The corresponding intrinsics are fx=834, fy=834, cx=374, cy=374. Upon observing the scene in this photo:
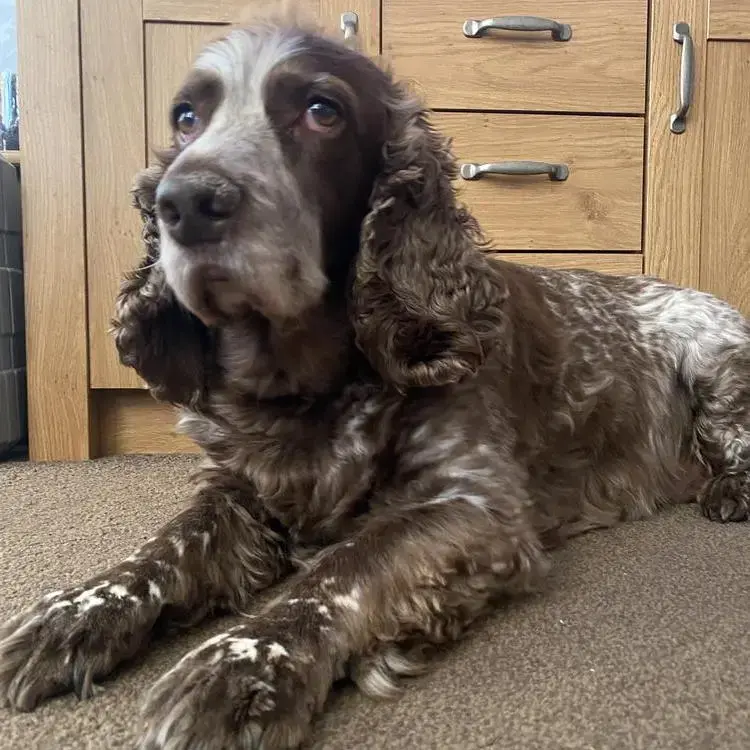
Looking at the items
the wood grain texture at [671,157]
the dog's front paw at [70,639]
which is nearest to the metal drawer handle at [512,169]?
the wood grain texture at [671,157]

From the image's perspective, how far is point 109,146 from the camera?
9.41 ft

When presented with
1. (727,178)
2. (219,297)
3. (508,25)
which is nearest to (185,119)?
(219,297)

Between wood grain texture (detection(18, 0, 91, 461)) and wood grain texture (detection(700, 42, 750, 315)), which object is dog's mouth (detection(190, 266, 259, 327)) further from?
wood grain texture (detection(700, 42, 750, 315))

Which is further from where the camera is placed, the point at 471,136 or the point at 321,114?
the point at 471,136

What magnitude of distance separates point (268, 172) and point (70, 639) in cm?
82

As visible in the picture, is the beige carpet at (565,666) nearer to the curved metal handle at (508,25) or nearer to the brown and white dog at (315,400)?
the brown and white dog at (315,400)

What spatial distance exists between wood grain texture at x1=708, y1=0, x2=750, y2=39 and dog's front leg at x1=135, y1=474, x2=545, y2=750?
2206mm

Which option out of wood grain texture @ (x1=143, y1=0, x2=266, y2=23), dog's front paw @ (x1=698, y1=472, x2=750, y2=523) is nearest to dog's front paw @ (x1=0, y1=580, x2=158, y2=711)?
dog's front paw @ (x1=698, y1=472, x2=750, y2=523)

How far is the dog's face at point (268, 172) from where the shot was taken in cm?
134

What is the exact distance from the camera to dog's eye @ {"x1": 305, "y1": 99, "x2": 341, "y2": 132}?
5.09 feet

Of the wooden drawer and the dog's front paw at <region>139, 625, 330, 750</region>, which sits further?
the wooden drawer

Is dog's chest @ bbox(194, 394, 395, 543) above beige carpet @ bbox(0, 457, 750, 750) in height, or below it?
above

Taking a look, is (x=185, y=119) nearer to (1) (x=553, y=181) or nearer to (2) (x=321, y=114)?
(2) (x=321, y=114)

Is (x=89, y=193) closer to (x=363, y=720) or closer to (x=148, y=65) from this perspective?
(x=148, y=65)
